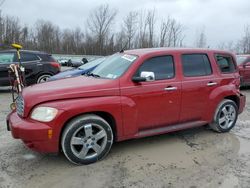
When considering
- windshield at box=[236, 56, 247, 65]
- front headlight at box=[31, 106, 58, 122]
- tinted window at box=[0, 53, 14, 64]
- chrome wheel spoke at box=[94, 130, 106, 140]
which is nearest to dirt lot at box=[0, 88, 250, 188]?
chrome wheel spoke at box=[94, 130, 106, 140]

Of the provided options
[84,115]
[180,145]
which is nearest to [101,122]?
[84,115]

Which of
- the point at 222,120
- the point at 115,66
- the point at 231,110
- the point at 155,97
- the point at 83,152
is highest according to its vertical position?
the point at 115,66

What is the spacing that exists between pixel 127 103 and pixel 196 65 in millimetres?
1664

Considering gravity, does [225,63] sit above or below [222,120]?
above

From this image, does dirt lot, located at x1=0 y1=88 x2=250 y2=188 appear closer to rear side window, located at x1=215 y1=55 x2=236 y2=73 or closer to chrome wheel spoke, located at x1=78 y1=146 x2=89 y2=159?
chrome wheel spoke, located at x1=78 y1=146 x2=89 y2=159

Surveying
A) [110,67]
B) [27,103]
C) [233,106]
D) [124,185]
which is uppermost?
[110,67]

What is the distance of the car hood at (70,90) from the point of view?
12.5 feet

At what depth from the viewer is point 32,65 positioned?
10508 mm

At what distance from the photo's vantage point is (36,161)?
4.14m

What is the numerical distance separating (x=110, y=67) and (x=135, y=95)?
88cm

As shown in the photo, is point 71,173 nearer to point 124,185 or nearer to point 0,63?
point 124,185

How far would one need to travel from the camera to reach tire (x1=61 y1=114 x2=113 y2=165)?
3.85 meters

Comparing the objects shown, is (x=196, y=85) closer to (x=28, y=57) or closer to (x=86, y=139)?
(x=86, y=139)

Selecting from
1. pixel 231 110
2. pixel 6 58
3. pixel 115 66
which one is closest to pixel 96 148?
pixel 115 66
